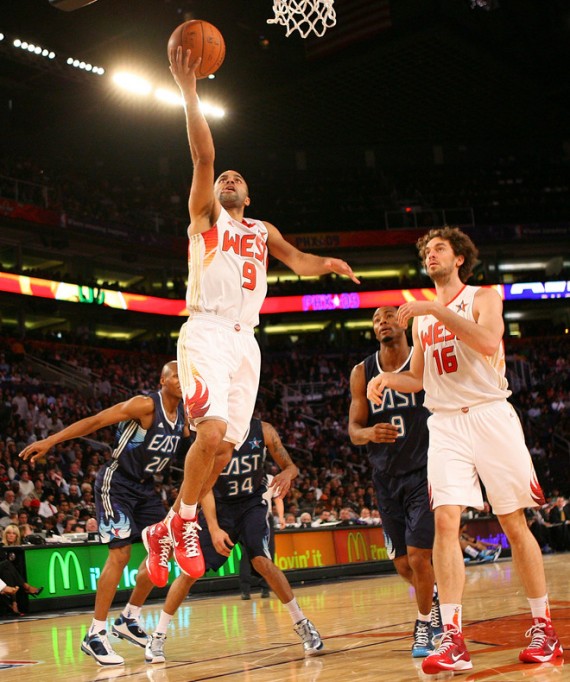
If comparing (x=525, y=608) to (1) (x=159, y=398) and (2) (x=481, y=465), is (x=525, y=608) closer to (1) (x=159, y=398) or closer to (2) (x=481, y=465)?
(2) (x=481, y=465)

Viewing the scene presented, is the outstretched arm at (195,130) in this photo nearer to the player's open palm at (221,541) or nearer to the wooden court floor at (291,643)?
the player's open palm at (221,541)

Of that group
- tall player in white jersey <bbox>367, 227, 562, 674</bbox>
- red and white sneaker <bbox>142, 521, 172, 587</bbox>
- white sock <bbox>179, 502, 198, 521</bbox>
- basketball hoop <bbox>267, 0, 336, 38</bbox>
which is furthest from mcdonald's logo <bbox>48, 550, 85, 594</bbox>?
tall player in white jersey <bbox>367, 227, 562, 674</bbox>

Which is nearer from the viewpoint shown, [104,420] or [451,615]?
[451,615]

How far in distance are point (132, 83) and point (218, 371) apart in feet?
79.9

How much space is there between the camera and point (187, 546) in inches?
190

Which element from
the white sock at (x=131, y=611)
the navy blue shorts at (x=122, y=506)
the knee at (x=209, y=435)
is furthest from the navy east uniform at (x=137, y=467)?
the knee at (x=209, y=435)

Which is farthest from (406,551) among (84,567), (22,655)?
(84,567)

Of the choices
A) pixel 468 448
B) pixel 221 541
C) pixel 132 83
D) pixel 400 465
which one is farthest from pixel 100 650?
pixel 132 83

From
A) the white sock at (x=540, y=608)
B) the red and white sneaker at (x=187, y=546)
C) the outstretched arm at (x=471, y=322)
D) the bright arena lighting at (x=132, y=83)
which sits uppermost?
the bright arena lighting at (x=132, y=83)

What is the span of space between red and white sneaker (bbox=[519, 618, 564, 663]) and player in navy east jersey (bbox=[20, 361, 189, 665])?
3.00m

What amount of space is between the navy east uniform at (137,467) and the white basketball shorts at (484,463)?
265 centimetres

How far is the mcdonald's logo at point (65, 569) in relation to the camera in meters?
10.8

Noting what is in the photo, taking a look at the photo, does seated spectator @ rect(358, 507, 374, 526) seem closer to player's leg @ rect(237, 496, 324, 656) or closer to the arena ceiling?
player's leg @ rect(237, 496, 324, 656)

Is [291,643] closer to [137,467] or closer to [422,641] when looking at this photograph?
[422,641]
